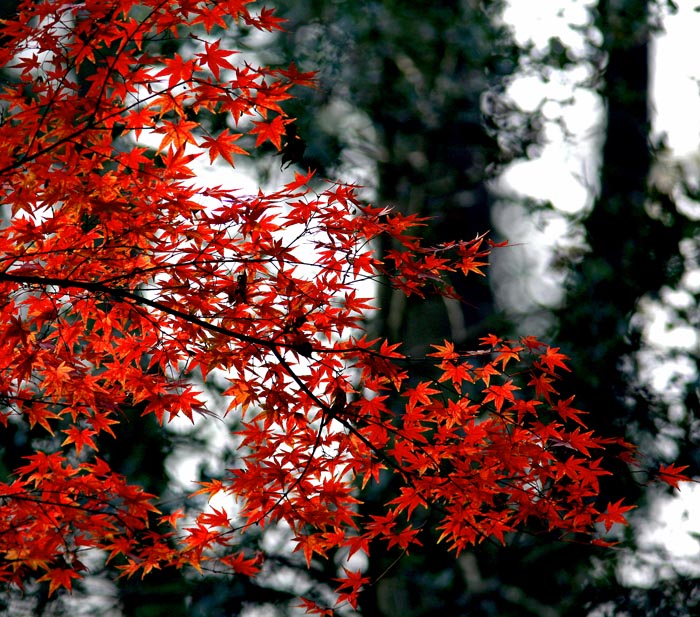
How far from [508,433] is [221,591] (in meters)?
2.61

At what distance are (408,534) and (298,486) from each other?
0.38 meters

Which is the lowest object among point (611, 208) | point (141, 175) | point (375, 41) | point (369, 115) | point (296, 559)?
point (296, 559)

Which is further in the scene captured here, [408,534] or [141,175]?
[408,534]

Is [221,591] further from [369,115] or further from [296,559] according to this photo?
[369,115]

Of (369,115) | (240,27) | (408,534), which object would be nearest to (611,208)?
(369,115)

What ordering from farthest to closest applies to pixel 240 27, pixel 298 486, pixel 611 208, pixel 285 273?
pixel 240 27 < pixel 611 208 < pixel 298 486 < pixel 285 273

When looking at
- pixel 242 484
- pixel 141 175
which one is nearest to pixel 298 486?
pixel 242 484

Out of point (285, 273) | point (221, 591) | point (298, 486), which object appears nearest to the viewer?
point (285, 273)

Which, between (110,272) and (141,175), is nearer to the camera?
(141,175)

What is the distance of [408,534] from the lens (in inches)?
98.4

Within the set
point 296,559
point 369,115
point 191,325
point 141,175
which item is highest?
point 141,175

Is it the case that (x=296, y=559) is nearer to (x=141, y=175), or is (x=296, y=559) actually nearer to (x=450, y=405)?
(x=450, y=405)

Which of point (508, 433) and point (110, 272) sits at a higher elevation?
point (110, 272)

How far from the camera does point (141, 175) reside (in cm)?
227
